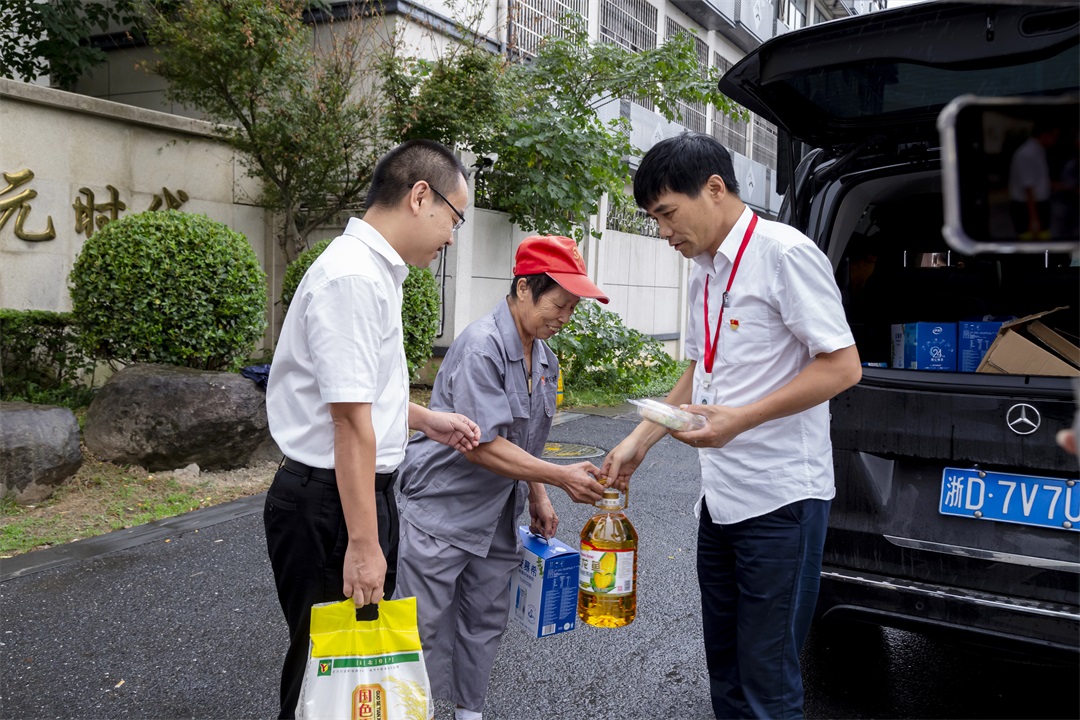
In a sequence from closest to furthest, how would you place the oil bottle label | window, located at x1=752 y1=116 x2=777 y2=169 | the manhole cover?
the oil bottle label < the manhole cover < window, located at x1=752 y1=116 x2=777 y2=169

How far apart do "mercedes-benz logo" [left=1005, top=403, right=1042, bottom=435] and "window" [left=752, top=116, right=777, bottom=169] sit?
22.6m

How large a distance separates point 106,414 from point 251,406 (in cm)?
95

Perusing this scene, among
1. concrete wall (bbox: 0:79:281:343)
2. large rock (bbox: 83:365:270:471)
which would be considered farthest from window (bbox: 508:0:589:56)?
large rock (bbox: 83:365:270:471)

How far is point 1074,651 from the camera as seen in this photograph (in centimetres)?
263

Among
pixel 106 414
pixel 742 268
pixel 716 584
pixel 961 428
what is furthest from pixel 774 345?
pixel 106 414

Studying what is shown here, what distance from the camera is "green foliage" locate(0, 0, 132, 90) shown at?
10.7 meters

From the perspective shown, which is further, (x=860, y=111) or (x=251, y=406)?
(x=251, y=406)

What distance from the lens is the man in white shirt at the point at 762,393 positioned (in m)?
2.28

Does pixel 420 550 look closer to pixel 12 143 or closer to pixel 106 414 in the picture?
pixel 106 414

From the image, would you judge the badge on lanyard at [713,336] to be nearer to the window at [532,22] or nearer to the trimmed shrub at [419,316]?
the trimmed shrub at [419,316]

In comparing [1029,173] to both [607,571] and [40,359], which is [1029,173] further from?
[40,359]

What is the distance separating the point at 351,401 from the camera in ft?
6.91

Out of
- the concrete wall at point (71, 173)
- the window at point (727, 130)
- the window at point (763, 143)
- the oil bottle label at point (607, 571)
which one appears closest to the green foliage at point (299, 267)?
the concrete wall at point (71, 173)

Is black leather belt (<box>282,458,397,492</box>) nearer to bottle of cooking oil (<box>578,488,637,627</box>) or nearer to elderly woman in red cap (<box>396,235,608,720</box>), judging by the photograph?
elderly woman in red cap (<box>396,235,608,720</box>)
